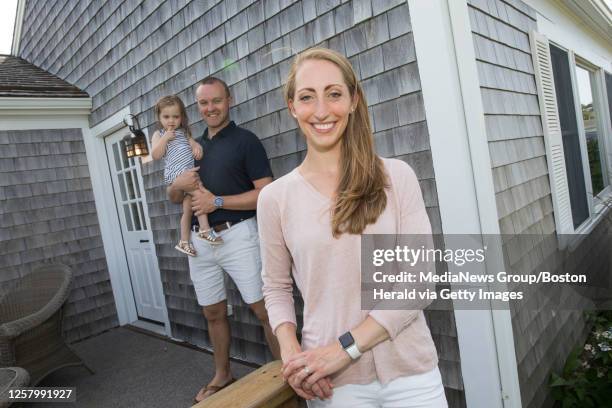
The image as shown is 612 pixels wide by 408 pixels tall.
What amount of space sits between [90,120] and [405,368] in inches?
186

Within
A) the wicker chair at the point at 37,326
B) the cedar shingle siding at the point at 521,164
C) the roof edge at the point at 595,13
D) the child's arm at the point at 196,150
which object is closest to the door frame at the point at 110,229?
the wicker chair at the point at 37,326

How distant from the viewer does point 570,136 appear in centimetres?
299

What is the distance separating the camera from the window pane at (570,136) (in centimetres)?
284

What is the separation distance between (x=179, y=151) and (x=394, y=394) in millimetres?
2027

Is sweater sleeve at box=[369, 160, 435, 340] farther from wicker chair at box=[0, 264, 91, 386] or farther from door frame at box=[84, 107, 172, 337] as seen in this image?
door frame at box=[84, 107, 172, 337]

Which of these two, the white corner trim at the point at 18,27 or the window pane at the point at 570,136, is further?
the white corner trim at the point at 18,27

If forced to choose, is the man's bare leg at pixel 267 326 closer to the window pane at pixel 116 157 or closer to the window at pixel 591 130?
the window at pixel 591 130

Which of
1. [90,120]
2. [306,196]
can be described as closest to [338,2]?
[306,196]

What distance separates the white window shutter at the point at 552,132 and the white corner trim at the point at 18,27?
6.43 metres

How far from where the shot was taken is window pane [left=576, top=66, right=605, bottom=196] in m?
3.28

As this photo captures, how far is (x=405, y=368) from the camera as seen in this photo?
3.56ft

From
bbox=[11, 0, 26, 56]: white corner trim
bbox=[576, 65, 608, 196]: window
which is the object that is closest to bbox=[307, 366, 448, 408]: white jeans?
bbox=[576, 65, 608, 196]: window

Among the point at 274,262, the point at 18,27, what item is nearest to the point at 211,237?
the point at 274,262

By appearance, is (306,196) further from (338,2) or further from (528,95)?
(528,95)
